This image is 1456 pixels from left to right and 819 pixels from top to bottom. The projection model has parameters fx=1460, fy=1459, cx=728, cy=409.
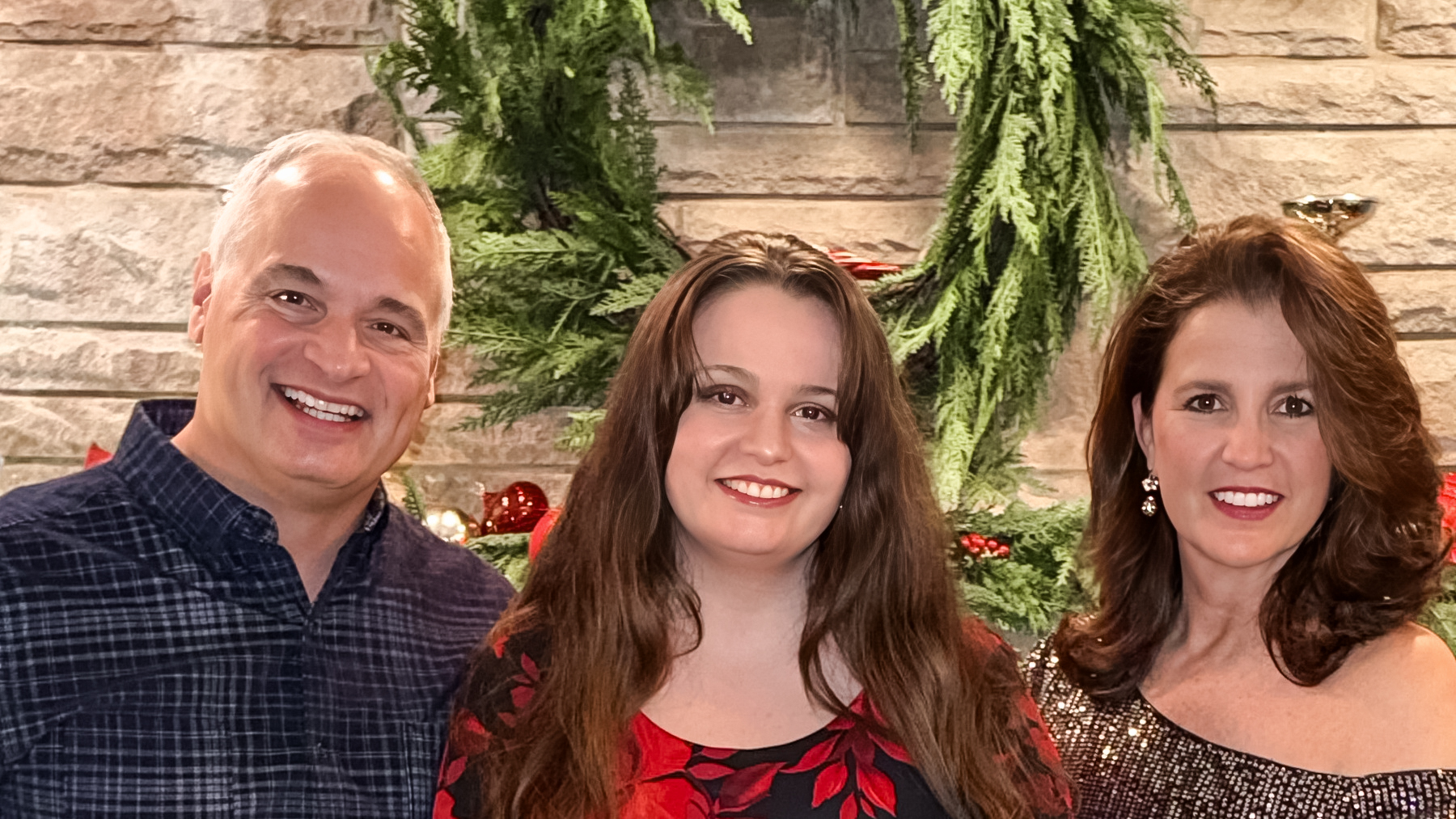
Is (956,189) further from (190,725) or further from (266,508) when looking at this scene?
(190,725)

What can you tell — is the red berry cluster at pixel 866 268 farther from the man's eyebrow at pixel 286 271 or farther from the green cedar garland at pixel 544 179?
the man's eyebrow at pixel 286 271

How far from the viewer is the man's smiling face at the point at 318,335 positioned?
62.1 inches

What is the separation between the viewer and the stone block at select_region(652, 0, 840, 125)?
2.40 metres

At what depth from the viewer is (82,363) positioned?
96.7 inches

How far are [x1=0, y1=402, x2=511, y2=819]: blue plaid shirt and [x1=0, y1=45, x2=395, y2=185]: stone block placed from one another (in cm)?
95

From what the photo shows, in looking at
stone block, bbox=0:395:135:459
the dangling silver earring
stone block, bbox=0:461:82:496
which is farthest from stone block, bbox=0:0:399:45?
the dangling silver earring

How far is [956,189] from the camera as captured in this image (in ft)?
7.34

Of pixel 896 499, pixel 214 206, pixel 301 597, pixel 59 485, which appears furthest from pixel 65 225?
pixel 896 499

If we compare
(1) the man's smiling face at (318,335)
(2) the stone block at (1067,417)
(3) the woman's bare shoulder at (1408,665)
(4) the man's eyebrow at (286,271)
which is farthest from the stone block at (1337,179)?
(4) the man's eyebrow at (286,271)

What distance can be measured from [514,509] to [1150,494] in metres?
0.94

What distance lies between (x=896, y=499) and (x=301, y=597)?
65 centimetres

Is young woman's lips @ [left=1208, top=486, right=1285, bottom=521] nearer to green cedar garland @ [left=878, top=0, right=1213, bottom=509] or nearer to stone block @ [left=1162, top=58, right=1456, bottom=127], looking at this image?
green cedar garland @ [left=878, top=0, right=1213, bottom=509]

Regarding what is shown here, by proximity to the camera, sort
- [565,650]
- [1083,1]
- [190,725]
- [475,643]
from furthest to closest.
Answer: [1083,1], [475,643], [565,650], [190,725]

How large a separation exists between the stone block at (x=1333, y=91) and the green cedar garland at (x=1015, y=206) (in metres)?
0.15
